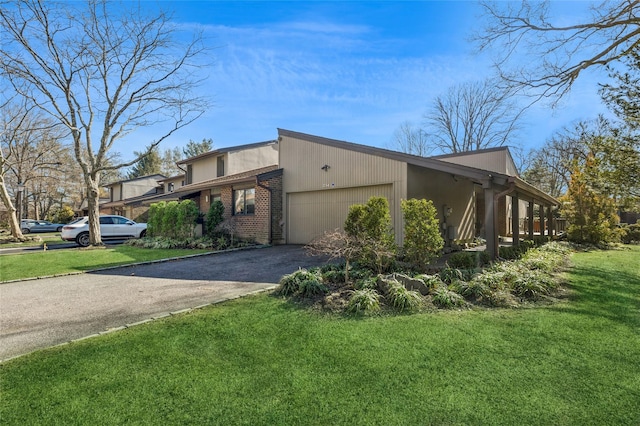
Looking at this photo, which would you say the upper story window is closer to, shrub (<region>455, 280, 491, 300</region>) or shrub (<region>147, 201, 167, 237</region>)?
shrub (<region>147, 201, 167, 237</region>)

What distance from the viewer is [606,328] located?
438 centimetres

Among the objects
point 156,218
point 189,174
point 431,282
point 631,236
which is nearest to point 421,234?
point 431,282

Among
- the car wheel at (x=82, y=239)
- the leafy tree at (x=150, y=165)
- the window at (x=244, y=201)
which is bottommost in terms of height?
the car wheel at (x=82, y=239)

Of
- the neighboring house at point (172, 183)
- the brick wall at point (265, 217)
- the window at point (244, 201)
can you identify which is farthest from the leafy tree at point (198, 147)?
the brick wall at point (265, 217)

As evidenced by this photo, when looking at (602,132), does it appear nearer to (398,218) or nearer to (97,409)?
(398,218)

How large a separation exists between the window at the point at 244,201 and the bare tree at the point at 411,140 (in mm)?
23942

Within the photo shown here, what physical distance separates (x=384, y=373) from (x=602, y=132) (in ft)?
41.6

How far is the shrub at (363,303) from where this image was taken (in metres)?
5.07

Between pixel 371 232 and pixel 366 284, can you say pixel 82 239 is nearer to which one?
pixel 371 232

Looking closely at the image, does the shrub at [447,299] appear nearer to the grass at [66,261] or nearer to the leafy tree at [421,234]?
the leafy tree at [421,234]

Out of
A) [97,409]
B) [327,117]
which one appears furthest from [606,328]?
[327,117]

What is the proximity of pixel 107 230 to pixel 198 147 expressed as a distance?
90.2ft

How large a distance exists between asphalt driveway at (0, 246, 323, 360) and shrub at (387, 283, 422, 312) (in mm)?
2541

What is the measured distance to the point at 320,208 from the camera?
12633 millimetres
